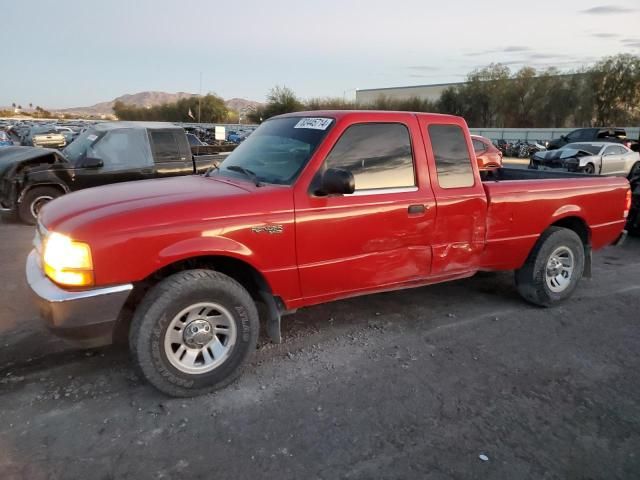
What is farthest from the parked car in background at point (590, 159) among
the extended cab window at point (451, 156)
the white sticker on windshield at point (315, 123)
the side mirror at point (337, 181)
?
the side mirror at point (337, 181)

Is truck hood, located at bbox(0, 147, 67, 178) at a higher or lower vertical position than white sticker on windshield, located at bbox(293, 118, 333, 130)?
lower

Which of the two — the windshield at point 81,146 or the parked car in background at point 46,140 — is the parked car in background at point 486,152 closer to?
the windshield at point 81,146

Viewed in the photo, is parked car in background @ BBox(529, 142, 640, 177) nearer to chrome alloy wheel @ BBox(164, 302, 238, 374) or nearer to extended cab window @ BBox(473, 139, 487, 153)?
extended cab window @ BBox(473, 139, 487, 153)

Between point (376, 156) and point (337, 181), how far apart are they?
2.33 ft

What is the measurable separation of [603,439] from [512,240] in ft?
7.02

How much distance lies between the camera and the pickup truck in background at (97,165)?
27.4 feet

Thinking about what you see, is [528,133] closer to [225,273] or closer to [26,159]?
[26,159]

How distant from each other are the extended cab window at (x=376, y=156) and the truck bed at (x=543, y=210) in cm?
97

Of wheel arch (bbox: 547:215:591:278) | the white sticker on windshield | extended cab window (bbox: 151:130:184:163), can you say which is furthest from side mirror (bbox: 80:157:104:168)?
wheel arch (bbox: 547:215:591:278)

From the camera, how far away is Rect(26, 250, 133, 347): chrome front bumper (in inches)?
116

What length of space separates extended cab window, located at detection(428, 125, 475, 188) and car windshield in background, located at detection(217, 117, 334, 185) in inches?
41.1

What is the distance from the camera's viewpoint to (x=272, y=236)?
3416 mm

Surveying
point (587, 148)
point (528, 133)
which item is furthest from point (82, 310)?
point (528, 133)

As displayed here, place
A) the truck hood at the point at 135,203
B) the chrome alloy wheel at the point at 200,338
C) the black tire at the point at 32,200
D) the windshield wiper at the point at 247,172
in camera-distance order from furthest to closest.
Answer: the black tire at the point at 32,200 → the windshield wiper at the point at 247,172 → the chrome alloy wheel at the point at 200,338 → the truck hood at the point at 135,203
